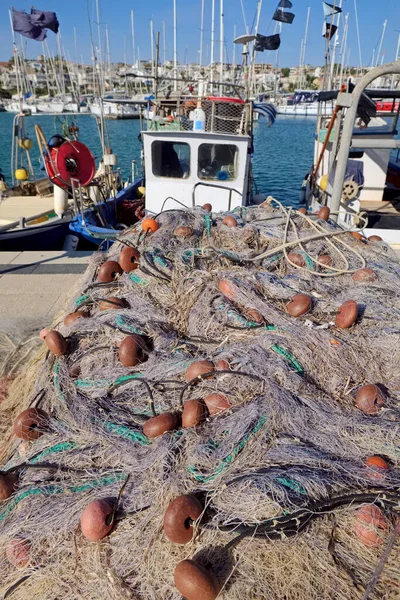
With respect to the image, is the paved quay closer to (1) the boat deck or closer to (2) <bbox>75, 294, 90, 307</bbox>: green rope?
(2) <bbox>75, 294, 90, 307</bbox>: green rope

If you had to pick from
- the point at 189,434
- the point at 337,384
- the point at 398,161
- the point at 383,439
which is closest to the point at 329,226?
the point at 337,384

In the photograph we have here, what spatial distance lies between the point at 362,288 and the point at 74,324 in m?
2.29

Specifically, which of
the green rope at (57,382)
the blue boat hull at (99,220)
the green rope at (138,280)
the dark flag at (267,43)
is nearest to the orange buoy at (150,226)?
the green rope at (138,280)

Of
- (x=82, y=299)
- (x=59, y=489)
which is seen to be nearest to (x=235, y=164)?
(x=82, y=299)

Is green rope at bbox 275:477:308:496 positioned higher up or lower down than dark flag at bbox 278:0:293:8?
lower down

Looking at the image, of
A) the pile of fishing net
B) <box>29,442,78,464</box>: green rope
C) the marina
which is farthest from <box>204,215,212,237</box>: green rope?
<box>29,442,78,464</box>: green rope

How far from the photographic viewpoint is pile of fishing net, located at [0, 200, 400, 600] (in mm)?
1740

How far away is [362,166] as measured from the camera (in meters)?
8.76

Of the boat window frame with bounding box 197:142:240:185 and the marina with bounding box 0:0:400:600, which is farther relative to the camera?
the boat window frame with bounding box 197:142:240:185

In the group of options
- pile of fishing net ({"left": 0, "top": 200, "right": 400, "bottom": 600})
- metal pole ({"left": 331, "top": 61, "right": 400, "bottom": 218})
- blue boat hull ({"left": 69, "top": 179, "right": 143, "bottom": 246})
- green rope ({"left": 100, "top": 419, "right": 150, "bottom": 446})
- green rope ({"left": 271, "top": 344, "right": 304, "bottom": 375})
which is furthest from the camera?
blue boat hull ({"left": 69, "top": 179, "right": 143, "bottom": 246})

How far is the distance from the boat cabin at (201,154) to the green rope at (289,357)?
5676 mm

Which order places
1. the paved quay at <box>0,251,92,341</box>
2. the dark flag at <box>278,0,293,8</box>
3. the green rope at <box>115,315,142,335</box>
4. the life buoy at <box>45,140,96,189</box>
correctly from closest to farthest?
the green rope at <box>115,315,142,335</box> → the paved quay at <box>0,251,92,341</box> → the life buoy at <box>45,140,96,189</box> → the dark flag at <box>278,0,293,8</box>

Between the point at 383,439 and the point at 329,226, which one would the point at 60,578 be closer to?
the point at 383,439

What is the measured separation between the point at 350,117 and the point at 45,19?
979 centimetres
